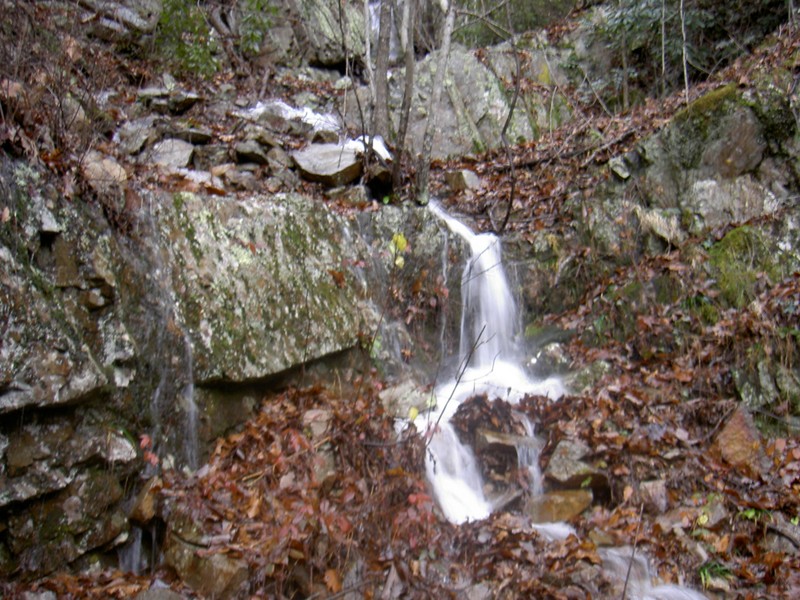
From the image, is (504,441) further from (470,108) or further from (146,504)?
(470,108)

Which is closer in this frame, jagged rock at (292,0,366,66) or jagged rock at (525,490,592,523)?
jagged rock at (525,490,592,523)

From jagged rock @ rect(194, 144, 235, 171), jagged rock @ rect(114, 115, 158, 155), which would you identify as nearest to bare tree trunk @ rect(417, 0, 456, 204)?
jagged rock @ rect(194, 144, 235, 171)

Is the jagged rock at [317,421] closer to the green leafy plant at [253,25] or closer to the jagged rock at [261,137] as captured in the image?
the jagged rock at [261,137]

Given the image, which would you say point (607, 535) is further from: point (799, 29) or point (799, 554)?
point (799, 29)

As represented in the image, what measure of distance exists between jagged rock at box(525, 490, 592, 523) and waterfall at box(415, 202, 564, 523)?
39cm

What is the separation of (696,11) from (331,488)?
418 inches

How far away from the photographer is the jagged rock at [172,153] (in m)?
6.82

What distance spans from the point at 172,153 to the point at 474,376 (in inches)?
187

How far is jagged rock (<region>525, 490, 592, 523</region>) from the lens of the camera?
473 cm

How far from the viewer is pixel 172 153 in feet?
23.2

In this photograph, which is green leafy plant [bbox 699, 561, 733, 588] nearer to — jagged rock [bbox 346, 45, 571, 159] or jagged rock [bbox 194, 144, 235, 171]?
jagged rock [bbox 194, 144, 235, 171]

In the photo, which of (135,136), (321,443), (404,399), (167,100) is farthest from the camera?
(167,100)

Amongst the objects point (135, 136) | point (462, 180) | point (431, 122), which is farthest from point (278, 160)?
point (462, 180)

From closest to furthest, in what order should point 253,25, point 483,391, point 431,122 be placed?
point 483,391, point 431,122, point 253,25
